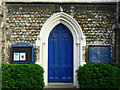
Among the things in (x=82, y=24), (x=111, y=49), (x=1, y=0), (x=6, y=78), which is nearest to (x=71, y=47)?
(x=82, y=24)

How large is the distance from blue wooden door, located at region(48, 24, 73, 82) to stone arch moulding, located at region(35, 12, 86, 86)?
0.68ft

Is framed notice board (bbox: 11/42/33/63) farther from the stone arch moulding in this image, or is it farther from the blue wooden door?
the blue wooden door

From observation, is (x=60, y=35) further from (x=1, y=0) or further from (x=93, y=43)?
(x=1, y=0)

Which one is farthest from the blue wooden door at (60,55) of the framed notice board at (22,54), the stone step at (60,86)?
the framed notice board at (22,54)

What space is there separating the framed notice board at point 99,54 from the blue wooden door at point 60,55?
0.93 metres

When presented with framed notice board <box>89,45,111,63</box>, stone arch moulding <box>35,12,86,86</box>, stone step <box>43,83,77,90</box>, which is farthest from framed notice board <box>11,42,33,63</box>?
framed notice board <box>89,45,111,63</box>

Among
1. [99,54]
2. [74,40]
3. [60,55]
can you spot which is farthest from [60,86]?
[99,54]

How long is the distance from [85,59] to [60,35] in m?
1.56

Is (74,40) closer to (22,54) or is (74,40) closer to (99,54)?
(99,54)

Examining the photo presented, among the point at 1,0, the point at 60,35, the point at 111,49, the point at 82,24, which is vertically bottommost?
the point at 111,49

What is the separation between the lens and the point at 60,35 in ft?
22.0

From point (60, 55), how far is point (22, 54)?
1.69 metres

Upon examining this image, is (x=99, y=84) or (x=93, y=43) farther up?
(x=93, y=43)

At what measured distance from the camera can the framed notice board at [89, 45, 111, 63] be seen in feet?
21.4
